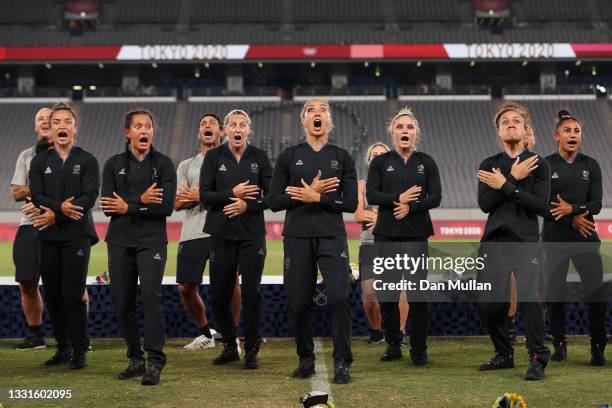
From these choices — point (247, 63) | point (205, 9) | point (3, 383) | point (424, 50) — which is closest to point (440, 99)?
point (424, 50)

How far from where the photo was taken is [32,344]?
8.84 m

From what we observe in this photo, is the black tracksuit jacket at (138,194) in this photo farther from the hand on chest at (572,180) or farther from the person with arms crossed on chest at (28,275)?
the hand on chest at (572,180)

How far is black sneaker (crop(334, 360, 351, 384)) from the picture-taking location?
6785 millimetres

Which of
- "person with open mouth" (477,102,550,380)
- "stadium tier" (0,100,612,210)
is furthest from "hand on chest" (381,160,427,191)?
"stadium tier" (0,100,612,210)

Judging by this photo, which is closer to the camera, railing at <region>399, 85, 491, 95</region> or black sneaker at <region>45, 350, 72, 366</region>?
black sneaker at <region>45, 350, 72, 366</region>

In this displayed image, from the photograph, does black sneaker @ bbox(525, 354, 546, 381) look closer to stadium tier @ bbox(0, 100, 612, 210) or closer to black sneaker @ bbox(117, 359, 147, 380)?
black sneaker @ bbox(117, 359, 147, 380)

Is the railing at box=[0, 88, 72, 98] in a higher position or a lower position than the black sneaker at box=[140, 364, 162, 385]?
higher

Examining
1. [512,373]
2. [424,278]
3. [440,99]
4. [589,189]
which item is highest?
[440,99]

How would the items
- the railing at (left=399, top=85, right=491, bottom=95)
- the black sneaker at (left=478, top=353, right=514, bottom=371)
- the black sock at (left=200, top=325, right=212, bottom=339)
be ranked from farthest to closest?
the railing at (left=399, top=85, right=491, bottom=95)
the black sock at (left=200, top=325, right=212, bottom=339)
the black sneaker at (left=478, top=353, right=514, bottom=371)

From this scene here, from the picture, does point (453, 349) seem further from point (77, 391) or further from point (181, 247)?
point (77, 391)

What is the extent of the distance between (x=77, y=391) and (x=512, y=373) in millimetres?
3381

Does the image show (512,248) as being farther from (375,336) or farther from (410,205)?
(375,336)

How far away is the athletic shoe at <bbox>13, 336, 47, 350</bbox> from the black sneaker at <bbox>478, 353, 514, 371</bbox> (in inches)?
170

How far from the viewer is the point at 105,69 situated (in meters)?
44.0
